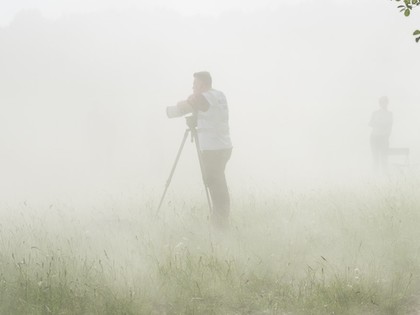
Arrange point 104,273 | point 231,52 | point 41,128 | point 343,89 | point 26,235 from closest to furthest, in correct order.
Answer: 1. point 104,273
2. point 26,235
3. point 41,128
4. point 343,89
5. point 231,52

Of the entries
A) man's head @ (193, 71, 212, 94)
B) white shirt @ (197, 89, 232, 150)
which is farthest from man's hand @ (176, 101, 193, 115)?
man's head @ (193, 71, 212, 94)

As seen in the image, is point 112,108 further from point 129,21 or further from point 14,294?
point 14,294

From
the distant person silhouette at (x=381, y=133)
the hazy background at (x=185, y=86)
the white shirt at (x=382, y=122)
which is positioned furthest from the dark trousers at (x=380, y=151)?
the hazy background at (x=185, y=86)

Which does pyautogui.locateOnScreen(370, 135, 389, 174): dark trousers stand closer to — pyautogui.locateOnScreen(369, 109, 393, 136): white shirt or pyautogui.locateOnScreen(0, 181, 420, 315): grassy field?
pyautogui.locateOnScreen(369, 109, 393, 136): white shirt

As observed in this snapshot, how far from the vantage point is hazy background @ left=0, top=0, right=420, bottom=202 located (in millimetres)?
22250

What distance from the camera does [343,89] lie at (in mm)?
35938

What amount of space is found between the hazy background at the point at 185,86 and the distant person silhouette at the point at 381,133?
483 centimetres

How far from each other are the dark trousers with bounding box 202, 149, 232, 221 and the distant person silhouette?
23.2 ft

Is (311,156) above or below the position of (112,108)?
below

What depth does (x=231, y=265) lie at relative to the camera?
16.3ft

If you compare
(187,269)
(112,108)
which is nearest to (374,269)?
(187,269)

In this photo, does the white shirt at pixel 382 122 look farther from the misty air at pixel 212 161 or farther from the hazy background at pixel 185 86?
the hazy background at pixel 185 86

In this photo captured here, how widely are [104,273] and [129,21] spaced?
1593 inches

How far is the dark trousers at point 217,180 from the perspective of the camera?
6.59 metres
